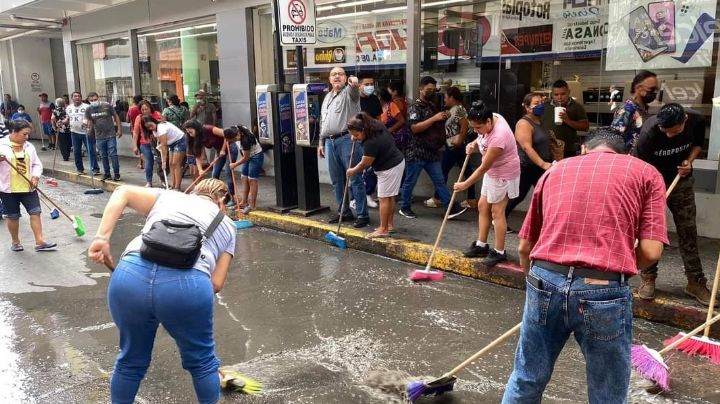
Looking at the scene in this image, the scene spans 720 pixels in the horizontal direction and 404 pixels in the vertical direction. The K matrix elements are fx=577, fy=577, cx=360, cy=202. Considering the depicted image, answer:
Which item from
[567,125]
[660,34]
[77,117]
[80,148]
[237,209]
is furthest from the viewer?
[80,148]

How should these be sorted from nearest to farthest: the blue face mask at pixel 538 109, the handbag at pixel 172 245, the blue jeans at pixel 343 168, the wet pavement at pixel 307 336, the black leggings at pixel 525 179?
1. the handbag at pixel 172 245
2. the wet pavement at pixel 307 336
3. the blue face mask at pixel 538 109
4. the black leggings at pixel 525 179
5. the blue jeans at pixel 343 168

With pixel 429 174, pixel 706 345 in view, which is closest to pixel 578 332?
pixel 706 345

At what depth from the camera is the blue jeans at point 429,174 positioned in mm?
7512

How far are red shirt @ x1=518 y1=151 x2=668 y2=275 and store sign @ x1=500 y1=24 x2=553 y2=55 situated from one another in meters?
5.87

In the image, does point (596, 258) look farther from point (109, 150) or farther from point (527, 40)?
point (109, 150)

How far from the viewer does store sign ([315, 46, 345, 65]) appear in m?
10.4

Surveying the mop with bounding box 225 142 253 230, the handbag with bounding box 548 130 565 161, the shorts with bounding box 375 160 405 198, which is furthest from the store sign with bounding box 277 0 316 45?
the handbag with bounding box 548 130 565 161

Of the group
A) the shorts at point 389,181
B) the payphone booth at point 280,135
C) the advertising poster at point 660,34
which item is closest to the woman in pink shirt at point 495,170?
the shorts at point 389,181

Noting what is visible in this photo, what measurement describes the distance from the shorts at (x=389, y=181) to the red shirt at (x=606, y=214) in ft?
13.5

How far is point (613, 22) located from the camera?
7.14 meters

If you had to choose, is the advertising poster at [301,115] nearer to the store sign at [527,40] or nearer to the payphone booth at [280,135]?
the payphone booth at [280,135]

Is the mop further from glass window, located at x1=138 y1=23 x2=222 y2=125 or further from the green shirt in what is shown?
the green shirt

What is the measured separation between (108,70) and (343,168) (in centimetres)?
1182

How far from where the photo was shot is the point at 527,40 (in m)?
8.09
